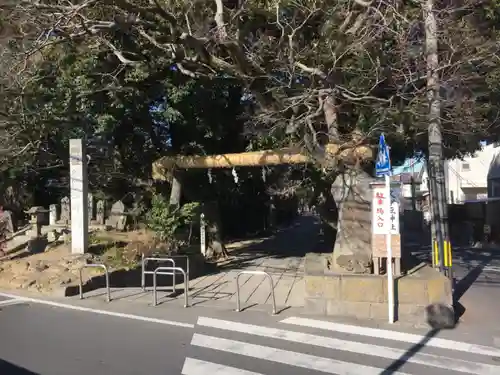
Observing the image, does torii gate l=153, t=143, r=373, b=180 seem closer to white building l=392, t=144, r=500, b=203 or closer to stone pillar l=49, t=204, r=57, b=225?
stone pillar l=49, t=204, r=57, b=225

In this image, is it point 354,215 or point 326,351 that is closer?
point 326,351

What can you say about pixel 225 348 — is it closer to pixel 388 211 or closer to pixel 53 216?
pixel 388 211

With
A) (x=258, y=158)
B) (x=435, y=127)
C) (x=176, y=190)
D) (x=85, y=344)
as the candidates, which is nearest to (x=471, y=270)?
(x=258, y=158)

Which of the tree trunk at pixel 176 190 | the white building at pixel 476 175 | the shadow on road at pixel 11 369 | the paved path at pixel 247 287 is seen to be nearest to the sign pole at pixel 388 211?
the paved path at pixel 247 287

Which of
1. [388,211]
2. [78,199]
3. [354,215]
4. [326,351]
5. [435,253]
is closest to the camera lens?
[326,351]

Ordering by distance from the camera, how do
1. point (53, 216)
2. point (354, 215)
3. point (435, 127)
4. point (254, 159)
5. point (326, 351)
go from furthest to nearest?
point (53, 216) < point (254, 159) < point (354, 215) < point (435, 127) < point (326, 351)

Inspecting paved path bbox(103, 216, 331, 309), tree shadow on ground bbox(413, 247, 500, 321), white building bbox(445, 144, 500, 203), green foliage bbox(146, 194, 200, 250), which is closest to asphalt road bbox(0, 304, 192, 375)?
paved path bbox(103, 216, 331, 309)

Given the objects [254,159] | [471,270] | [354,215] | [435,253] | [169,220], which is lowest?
[471,270]

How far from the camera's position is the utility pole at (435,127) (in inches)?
420

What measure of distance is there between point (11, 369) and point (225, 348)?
2781 millimetres

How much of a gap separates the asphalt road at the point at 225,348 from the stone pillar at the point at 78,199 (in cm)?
499

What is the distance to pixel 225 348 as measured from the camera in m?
7.76

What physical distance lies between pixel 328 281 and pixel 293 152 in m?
5.93

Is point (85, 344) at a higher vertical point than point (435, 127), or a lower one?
lower
